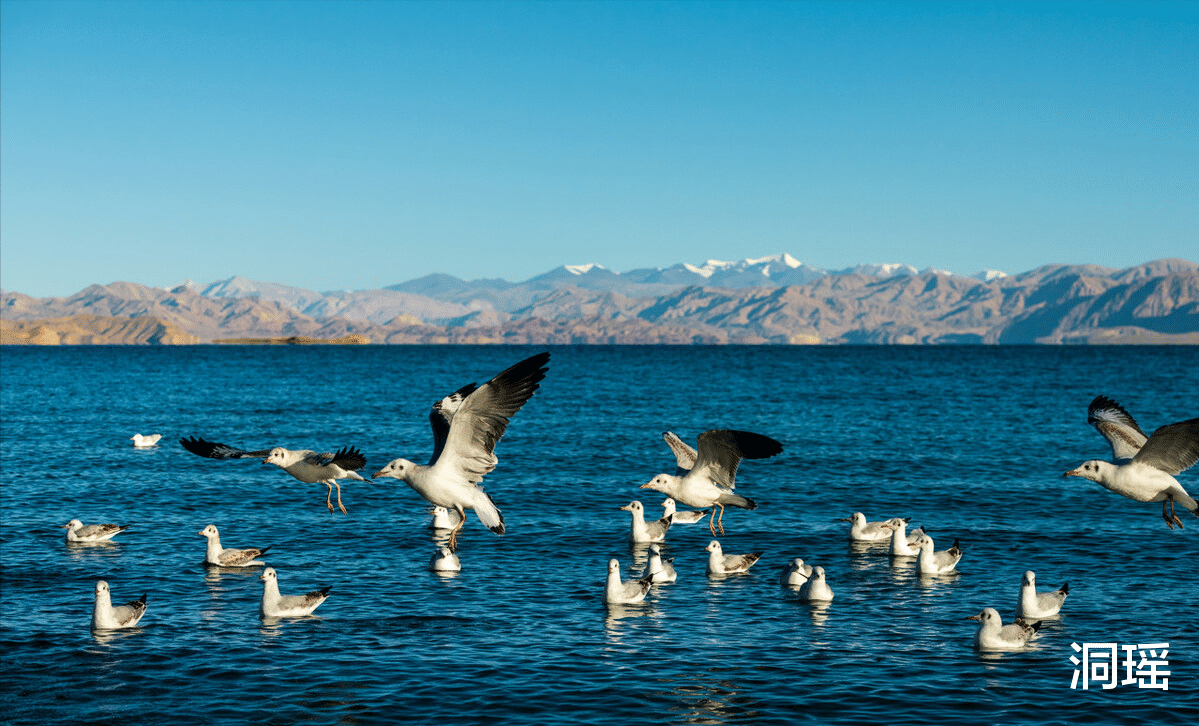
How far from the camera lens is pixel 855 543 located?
3644cm

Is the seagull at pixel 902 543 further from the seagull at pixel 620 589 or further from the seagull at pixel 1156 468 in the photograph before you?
the seagull at pixel 1156 468

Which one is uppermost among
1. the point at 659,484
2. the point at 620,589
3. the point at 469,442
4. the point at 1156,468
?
the point at 469,442

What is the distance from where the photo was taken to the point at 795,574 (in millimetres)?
30156

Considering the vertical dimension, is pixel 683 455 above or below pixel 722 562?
above

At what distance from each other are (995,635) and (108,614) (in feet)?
65.9

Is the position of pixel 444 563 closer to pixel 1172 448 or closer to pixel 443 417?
pixel 443 417

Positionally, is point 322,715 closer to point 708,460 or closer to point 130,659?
point 130,659

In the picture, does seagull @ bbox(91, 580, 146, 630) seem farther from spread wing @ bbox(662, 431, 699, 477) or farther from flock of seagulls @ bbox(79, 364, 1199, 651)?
spread wing @ bbox(662, 431, 699, 477)

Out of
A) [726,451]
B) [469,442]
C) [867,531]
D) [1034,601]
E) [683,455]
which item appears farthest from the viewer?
[867,531]

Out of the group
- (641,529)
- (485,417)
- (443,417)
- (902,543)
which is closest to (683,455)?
(443,417)

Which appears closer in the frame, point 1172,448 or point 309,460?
point 1172,448

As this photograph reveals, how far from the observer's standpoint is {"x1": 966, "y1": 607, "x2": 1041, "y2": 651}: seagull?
24891 mm

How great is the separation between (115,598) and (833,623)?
18175 mm

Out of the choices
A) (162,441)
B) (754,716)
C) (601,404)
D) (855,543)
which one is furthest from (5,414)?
(754,716)
